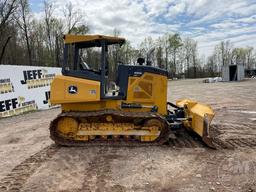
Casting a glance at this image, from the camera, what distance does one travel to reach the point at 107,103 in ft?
25.4

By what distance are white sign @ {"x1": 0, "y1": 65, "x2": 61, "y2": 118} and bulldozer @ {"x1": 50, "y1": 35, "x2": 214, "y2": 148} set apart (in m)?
8.10

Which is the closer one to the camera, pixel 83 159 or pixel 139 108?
pixel 83 159

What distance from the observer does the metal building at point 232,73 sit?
46.3m

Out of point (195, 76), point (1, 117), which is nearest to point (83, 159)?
point (1, 117)

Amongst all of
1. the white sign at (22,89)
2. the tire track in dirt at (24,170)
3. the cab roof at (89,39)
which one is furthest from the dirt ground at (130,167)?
the white sign at (22,89)

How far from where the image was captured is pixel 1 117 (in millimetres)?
14453

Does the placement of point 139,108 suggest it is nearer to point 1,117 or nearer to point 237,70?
point 1,117

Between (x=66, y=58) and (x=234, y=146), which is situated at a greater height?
(x=66, y=58)

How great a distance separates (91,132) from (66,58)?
1.89 meters

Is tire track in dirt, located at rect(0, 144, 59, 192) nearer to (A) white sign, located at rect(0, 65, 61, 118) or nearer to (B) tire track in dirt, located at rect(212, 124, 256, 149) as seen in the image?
(B) tire track in dirt, located at rect(212, 124, 256, 149)

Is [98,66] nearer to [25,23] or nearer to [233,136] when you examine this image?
[233,136]

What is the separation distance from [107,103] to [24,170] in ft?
8.35

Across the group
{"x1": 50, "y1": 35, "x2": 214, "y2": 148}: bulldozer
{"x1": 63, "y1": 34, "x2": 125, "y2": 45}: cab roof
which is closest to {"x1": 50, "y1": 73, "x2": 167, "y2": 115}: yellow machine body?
{"x1": 50, "y1": 35, "x2": 214, "y2": 148}: bulldozer

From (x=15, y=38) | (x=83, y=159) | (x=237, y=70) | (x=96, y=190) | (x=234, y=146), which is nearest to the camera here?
(x=96, y=190)
